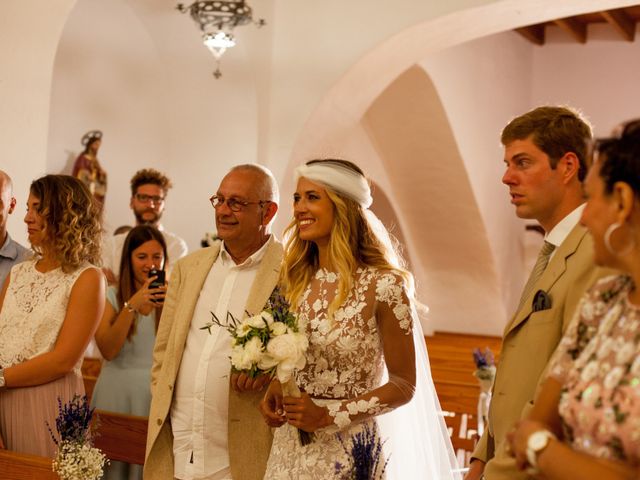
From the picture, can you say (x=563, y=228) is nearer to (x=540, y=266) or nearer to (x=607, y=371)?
(x=540, y=266)

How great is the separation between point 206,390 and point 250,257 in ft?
1.64

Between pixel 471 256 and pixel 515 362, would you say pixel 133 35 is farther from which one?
pixel 515 362

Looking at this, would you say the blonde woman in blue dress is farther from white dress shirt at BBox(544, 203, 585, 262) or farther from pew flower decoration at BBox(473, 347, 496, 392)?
white dress shirt at BBox(544, 203, 585, 262)

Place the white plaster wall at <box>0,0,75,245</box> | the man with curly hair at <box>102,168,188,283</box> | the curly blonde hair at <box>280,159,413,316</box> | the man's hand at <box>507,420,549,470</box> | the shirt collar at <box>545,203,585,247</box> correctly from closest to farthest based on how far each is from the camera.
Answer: the man's hand at <box>507,420,549,470</box>, the shirt collar at <box>545,203,585,247</box>, the curly blonde hair at <box>280,159,413,316</box>, the white plaster wall at <box>0,0,75,245</box>, the man with curly hair at <box>102,168,188,283</box>

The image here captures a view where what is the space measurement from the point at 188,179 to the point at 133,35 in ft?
4.47

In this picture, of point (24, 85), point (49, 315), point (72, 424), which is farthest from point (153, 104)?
point (72, 424)

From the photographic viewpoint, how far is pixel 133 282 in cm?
467

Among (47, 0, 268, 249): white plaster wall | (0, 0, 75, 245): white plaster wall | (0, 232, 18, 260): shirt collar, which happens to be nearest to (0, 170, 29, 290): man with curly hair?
(0, 232, 18, 260): shirt collar

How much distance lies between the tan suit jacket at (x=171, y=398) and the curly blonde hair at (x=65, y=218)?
51 centimetres

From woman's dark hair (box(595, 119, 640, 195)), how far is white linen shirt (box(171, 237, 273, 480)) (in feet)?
5.90

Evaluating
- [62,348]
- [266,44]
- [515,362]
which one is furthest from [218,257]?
[266,44]

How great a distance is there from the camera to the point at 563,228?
8.39ft

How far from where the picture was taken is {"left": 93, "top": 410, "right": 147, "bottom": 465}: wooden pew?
4.07 meters

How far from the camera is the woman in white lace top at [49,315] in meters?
3.64
